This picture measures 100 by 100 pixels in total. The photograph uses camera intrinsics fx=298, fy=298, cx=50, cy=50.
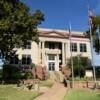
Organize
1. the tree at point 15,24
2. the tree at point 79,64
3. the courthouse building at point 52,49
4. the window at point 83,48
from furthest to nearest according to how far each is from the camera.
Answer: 1. the window at point 83,48
2. the courthouse building at point 52,49
3. the tree at point 79,64
4. the tree at point 15,24

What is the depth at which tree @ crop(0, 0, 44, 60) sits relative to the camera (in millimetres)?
37781

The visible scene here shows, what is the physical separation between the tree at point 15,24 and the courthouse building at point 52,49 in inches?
744

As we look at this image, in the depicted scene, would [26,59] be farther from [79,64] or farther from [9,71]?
[79,64]

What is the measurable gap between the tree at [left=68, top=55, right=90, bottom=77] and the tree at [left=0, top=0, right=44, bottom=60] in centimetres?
1812

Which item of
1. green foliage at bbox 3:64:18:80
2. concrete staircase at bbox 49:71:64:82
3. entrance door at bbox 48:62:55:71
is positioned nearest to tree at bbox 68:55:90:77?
concrete staircase at bbox 49:71:64:82

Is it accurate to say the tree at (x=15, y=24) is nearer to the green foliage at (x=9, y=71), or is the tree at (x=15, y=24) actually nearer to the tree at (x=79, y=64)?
the green foliage at (x=9, y=71)

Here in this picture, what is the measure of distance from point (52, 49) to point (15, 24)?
2616 cm

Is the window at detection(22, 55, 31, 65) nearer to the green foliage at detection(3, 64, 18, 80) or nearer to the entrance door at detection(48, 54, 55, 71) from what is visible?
the green foliage at detection(3, 64, 18, 80)

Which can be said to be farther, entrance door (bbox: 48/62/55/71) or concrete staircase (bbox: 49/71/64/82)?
entrance door (bbox: 48/62/55/71)

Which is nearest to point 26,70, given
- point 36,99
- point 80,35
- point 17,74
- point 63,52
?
point 17,74

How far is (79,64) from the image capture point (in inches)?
2330

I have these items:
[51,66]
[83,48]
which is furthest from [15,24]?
[83,48]

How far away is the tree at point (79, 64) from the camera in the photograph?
191 ft

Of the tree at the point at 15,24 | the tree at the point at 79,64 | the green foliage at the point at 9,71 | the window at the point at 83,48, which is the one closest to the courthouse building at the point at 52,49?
the window at the point at 83,48
